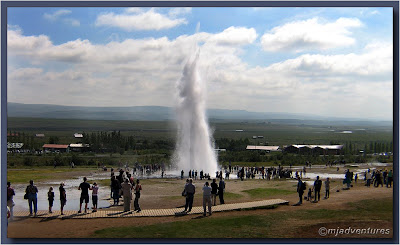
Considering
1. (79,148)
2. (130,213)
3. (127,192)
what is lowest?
(130,213)

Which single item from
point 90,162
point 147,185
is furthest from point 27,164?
point 147,185

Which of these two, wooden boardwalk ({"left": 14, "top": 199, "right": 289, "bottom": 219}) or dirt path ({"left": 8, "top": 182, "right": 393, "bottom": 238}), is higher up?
wooden boardwalk ({"left": 14, "top": 199, "right": 289, "bottom": 219})

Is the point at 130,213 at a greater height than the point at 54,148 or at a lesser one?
lesser

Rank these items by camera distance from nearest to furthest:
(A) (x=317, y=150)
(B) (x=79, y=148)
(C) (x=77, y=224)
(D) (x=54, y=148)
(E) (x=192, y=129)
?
(C) (x=77, y=224), (E) (x=192, y=129), (D) (x=54, y=148), (A) (x=317, y=150), (B) (x=79, y=148)

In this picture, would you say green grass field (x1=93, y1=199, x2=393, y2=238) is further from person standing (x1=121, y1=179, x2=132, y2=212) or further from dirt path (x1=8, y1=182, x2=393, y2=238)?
person standing (x1=121, y1=179, x2=132, y2=212)

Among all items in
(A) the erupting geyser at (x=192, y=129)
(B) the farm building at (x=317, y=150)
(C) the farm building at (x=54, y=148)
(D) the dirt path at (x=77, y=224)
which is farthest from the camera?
(B) the farm building at (x=317, y=150)

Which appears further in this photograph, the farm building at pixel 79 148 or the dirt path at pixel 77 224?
the farm building at pixel 79 148

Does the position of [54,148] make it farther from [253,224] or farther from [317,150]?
[253,224]

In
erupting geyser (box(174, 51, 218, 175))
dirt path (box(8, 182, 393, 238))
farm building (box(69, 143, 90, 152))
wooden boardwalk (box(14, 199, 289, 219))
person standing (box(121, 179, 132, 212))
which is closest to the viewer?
dirt path (box(8, 182, 393, 238))

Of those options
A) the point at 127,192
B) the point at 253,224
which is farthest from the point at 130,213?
the point at 253,224

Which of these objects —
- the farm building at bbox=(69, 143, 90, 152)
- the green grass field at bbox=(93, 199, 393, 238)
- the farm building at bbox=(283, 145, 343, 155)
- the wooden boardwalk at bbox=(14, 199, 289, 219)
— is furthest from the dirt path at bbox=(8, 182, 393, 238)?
the farm building at bbox=(69, 143, 90, 152)

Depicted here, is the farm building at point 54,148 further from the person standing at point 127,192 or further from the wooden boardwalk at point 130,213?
the person standing at point 127,192

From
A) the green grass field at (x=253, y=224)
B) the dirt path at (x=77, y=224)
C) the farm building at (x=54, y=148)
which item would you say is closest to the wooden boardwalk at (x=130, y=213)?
the dirt path at (x=77, y=224)

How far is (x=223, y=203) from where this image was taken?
861 inches
